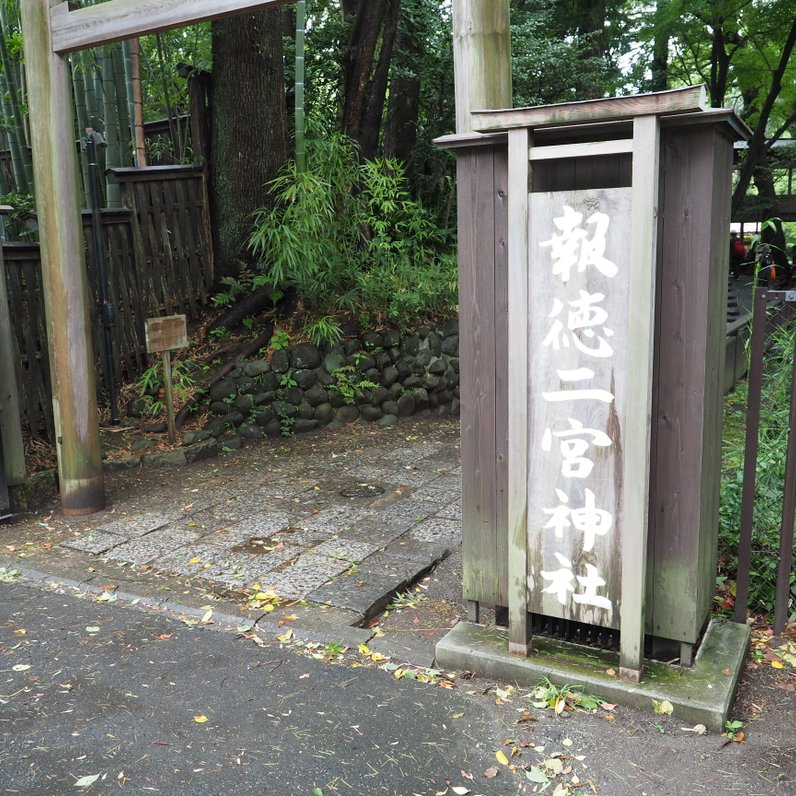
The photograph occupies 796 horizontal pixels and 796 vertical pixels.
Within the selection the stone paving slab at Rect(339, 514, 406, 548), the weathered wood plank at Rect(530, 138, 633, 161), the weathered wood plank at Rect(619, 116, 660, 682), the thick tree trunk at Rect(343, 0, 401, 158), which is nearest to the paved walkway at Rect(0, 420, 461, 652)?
the stone paving slab at Rect(339, 514, 406, 548)

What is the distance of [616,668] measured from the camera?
127 inches

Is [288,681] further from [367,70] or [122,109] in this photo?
[122,109]

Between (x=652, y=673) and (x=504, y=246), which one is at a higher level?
(x=504, y=246)

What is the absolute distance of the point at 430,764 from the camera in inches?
110

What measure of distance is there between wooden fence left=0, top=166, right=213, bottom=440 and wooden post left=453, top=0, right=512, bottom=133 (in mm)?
3887

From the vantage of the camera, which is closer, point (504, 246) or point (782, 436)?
point (504, 246)

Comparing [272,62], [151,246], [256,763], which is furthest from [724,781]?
[272,62]

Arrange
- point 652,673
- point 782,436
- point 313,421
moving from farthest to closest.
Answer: point 313,421
point 782,436
point 652,673

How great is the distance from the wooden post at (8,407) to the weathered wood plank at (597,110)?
152 inches

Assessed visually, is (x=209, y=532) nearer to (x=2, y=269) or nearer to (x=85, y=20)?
(x=2, y=269)

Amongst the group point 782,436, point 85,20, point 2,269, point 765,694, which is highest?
point 85,20

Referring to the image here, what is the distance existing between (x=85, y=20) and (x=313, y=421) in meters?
4.00

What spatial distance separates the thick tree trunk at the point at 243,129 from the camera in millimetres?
8297

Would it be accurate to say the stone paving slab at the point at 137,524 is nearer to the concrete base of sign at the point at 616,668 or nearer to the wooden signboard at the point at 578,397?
the concrete base of sign at the point at 616,668
